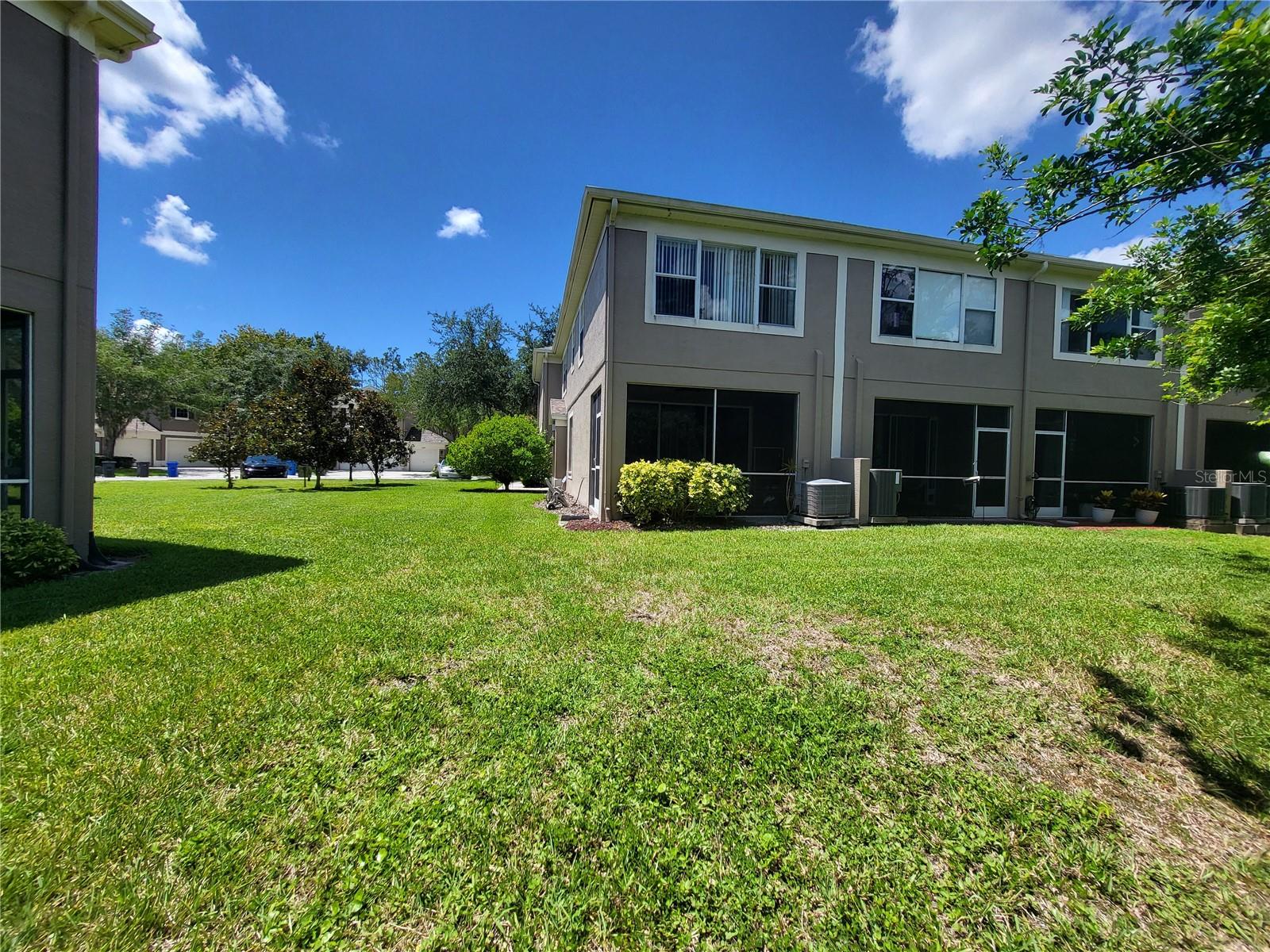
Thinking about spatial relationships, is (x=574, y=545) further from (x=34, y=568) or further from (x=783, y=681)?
(x=34, y=568)

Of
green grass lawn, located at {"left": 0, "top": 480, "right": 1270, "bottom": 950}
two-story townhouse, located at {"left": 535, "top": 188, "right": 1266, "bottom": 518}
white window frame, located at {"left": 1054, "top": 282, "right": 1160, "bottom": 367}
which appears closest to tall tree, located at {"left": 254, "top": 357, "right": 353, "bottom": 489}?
two-story townhouse, located at {"left": 535, "top": 188, "right": 1266, "bottom": 518}

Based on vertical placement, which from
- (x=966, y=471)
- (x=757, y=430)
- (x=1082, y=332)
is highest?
(x=1082, y=332)

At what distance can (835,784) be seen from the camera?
2381 millimetres

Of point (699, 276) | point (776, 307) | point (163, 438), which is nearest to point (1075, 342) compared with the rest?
point (776, 307)

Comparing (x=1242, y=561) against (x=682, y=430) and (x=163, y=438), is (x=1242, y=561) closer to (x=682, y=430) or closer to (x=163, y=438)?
(x=682, y=430)

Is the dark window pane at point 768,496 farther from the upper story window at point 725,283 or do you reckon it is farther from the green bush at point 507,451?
the green bush at point 507,451

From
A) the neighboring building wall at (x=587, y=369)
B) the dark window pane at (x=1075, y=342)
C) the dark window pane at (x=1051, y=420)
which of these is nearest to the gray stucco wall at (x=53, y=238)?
the neighboring building wall at (x=587, y=369)

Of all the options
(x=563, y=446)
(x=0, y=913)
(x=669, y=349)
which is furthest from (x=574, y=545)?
(x=563, y=446)

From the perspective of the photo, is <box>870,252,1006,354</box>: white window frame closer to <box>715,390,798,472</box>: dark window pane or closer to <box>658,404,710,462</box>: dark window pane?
<box>715,390,798,472</box>: dark window pane

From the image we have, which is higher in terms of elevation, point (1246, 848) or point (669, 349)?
point (669, 349)

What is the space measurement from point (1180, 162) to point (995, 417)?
972cm

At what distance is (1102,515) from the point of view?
38.1 feet

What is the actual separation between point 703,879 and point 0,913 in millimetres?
2306

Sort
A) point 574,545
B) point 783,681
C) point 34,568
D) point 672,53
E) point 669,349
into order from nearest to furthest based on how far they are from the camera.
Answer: point 783,681
point 34,568
point 574,545
point 672,53
point 669,349
